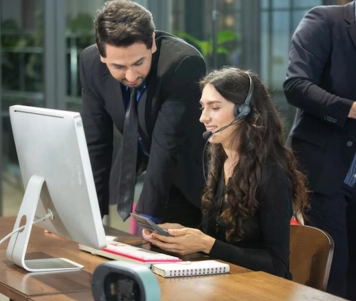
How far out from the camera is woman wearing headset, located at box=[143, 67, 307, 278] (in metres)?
2.57

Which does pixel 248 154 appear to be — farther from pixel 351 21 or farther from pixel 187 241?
pixel 351 21

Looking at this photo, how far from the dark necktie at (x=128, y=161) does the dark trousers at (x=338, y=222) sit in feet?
2.59

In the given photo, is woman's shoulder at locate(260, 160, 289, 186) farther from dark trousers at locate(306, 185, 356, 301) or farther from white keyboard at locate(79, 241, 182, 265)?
dark trousers at locate(306, 185, 356, 301)

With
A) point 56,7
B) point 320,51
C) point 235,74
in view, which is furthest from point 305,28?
point 56,7

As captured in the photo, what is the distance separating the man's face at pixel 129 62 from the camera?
2826mm

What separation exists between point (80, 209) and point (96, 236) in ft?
0.29

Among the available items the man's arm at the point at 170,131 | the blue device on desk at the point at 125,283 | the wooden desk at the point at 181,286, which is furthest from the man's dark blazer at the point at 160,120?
the blue device on desk at the point at 125,283

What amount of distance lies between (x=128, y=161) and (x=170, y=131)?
25 centimetres

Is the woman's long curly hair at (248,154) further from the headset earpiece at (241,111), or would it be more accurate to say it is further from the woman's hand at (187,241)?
the woman's hand at (187,241)

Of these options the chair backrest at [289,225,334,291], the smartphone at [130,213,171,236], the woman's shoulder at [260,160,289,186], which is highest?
the woman's shoulder at [260,160,289,186]

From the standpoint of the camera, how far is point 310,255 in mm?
2668

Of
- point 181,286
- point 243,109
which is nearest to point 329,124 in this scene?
point 243,109

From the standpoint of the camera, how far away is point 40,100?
16.9 ft

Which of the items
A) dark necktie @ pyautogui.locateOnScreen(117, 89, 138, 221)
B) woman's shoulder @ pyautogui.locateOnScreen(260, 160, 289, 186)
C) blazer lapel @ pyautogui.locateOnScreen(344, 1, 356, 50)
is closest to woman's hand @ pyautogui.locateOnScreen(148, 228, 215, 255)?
woman's shoulder @ pyautogui.locateOnScreen(260, 160, 289, 186)
